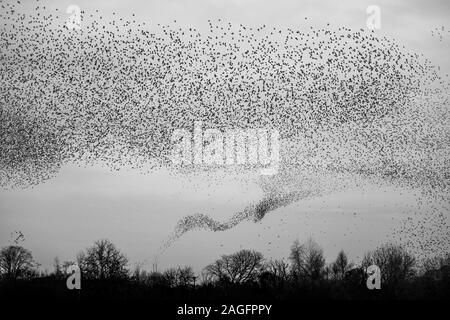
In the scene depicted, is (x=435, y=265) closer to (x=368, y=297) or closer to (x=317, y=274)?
(x=317, y=274)
